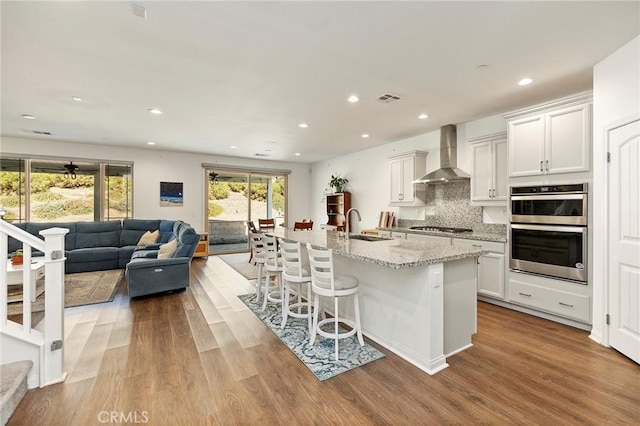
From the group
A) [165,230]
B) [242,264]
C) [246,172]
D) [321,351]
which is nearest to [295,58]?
[321,351]

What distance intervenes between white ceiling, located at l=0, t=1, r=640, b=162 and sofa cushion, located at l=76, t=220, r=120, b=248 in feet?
7.23

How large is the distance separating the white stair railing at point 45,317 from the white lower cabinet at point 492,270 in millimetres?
4402

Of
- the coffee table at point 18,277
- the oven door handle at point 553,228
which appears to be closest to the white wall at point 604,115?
the oven door handle at point 553,228

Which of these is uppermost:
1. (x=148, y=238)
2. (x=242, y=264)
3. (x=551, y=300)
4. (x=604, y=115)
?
(x=604, y=115)

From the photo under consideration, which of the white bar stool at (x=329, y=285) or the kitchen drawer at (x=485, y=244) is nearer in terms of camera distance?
the white bar stool at (x=329, y=285)

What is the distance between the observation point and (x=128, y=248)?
5.84 m

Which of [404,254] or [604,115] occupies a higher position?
[604,115]

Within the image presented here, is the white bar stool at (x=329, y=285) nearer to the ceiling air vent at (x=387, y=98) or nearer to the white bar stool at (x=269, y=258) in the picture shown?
the white bar stool at (x=269, y=258)

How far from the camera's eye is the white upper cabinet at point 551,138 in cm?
309

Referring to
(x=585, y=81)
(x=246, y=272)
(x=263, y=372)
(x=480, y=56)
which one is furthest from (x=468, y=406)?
(x=246, y=272)

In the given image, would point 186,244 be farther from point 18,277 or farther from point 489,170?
point 489,170

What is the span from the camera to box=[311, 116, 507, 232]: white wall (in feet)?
15.3

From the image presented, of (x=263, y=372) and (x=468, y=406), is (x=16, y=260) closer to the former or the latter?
(x=263, y=372)

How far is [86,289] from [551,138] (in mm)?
6734
